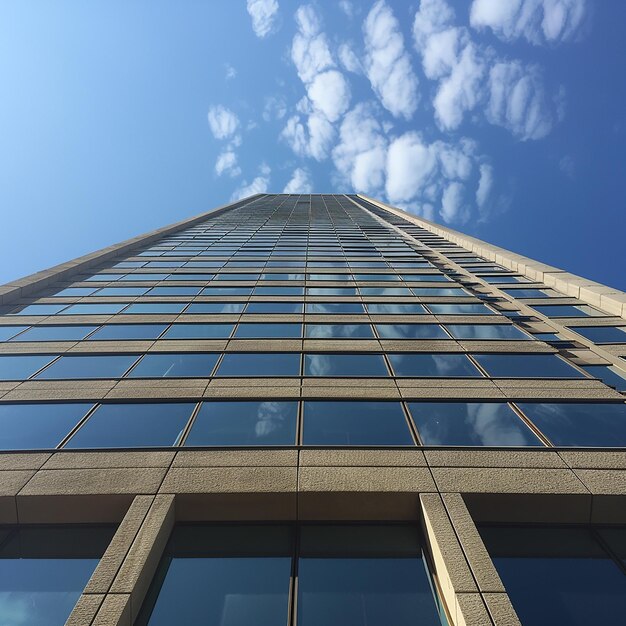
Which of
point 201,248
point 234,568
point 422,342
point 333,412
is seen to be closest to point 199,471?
point 234,568

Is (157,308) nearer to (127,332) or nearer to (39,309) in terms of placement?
(127,332)

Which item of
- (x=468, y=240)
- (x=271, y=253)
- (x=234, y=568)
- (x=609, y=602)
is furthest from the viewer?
(x=468, y=240)

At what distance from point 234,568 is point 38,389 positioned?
28.0 feet

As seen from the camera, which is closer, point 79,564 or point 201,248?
point 79,564

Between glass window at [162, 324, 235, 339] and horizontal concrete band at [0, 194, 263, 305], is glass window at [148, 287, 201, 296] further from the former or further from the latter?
horizontal concrete band at [0, 194, 263, 305]

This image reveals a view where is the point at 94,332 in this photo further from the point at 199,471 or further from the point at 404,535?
the point at 404,535

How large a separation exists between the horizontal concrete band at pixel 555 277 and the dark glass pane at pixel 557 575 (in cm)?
1393

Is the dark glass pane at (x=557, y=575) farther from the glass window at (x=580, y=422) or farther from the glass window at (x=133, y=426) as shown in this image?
the glass window at (x=133, y=426)

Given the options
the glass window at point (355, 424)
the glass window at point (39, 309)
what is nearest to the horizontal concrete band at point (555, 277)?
the glass window at point (355, 424)

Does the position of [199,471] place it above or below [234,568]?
above

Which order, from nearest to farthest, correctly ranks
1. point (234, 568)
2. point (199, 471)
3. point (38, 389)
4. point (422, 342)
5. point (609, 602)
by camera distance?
point (609, 602), point (234, 568), point (199, 471), point (38, 389), point (422, 342)

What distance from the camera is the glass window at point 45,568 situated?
7500mm

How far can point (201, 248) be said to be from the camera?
33875 mm

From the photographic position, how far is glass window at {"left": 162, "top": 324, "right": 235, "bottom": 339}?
17594 millimetres
